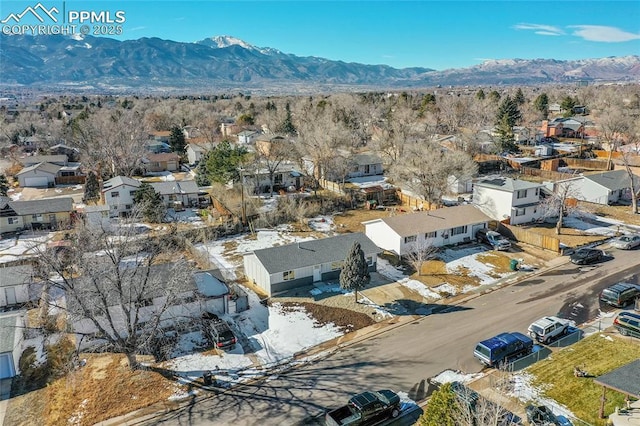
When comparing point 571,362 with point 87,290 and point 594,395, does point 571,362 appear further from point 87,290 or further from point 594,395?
point 87,290

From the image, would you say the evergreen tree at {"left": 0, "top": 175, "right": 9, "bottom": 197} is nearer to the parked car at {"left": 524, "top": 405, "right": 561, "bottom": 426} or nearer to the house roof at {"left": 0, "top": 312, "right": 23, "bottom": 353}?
the house roof at {"left": 0, "top": 312, "right": 23, "bottom": 353}

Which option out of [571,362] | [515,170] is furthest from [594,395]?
[515,170]

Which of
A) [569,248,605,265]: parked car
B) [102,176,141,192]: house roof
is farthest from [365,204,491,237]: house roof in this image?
[102,176,141,192]: house roof

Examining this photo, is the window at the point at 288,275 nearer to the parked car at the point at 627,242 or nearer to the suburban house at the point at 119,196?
the suburban house at the point at 119,196

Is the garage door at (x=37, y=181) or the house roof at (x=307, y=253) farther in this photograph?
the garage door at (x=37, y=181)

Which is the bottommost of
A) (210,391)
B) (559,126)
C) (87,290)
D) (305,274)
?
(210,391)

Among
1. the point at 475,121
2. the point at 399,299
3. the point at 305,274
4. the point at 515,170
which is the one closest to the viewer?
the point at 399,299

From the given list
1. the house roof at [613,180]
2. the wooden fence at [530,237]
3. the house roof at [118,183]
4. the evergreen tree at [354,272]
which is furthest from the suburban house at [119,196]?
the house roof at [613,180]
